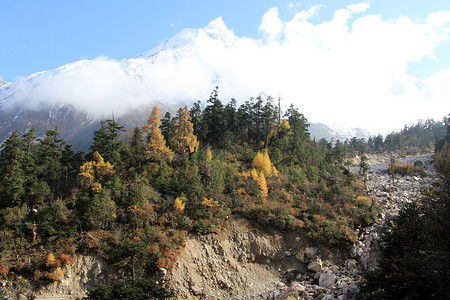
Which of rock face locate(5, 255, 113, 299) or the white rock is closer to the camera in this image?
rock face locate(5, 255, 113, 299)

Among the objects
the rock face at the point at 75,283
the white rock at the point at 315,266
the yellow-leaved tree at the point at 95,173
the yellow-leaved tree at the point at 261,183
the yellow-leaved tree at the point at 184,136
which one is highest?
the yellow-leaved tree at the point at 184,136

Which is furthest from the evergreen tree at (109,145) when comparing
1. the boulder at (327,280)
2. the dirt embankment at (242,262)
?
the boulder at (327,280)

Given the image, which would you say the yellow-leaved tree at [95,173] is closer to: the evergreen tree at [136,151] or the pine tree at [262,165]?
the evergreen tree at [136,151]

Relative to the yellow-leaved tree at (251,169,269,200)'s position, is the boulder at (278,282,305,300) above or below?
below

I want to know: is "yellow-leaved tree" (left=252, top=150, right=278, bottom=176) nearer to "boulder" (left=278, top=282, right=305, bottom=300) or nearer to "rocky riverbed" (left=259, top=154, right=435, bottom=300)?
"rocky riverbed" (left=259, top=154, right=435, bottom=300)

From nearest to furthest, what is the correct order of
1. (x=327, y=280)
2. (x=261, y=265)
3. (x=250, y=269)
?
(x=327, y=280), (x=250, y=269), (x=261, y=265)

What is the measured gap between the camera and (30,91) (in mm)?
159500

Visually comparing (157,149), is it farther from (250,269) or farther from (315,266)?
(315,266)

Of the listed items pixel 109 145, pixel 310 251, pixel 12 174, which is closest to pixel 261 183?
pixel 310 251

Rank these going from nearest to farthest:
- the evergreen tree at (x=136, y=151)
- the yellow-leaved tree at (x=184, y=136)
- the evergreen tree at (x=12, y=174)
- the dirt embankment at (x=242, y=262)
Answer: the dirt embankment at (x=242, y=262) → the evergreen tree at (x=12, y=174) → the evergreen tree at (x=136, y=151) → the yellow-leaved tree at (x=184, y=136)

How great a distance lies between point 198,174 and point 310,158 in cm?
2142

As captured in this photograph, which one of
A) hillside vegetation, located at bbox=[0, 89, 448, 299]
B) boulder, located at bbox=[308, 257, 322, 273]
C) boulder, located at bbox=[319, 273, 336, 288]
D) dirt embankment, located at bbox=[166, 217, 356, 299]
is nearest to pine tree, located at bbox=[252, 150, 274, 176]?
hillside vegetation, located at bbox=[0, 89, 448, 299]

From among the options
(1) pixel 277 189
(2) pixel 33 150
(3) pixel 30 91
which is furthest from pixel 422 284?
(3) pixel 30 91

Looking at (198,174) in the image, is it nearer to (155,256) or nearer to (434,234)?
(155,256)
